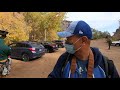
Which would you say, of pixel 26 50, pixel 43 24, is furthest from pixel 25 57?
pixel 43 24

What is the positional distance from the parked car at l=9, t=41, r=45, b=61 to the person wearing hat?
2.21 m

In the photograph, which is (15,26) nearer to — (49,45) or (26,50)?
(26,50)

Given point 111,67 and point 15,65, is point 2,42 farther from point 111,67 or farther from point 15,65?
point 111,67

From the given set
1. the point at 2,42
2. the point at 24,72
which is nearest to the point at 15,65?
the point at 24,72

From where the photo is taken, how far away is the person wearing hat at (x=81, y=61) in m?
1.72

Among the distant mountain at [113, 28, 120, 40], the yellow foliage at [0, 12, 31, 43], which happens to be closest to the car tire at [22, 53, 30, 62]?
the yellow foliage at [0, 12, 31, 43]

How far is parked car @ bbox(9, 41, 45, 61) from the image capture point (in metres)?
3.97

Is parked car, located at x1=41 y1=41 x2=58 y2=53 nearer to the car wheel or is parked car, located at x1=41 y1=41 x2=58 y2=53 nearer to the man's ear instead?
the car wheel

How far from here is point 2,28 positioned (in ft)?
12.8

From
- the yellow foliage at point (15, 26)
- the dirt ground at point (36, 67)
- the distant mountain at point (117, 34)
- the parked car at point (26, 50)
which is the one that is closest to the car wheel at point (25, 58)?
the parked car at point (26, 50)

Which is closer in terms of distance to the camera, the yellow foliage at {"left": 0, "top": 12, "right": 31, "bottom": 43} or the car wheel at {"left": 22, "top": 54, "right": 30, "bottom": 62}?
the yellow foliage at {"left": 0, "top": 12, "right": 31, "bottom": 43}
